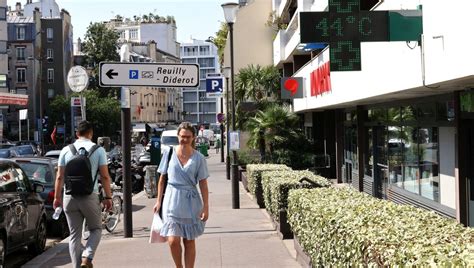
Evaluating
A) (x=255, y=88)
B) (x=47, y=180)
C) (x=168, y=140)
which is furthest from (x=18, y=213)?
(x=168, y=140)

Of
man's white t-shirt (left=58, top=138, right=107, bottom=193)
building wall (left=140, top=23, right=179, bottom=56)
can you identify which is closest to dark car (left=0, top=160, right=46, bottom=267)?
man's white t-shirt (left=58, top=138, right=107, bottom=193)

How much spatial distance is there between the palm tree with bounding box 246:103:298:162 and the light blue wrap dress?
1803cm

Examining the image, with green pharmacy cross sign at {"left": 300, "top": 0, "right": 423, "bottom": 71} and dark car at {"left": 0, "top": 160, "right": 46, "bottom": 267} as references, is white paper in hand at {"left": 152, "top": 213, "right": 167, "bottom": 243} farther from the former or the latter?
green pharmacy cross sign at {"left": 300, "top": 0, "right": 423, "bottom": 71}

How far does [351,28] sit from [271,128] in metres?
16.1

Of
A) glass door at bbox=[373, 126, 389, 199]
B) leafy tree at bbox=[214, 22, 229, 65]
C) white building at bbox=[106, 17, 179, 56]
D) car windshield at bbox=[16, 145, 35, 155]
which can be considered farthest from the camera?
white building at bbox=[106, 17, 179, 56]

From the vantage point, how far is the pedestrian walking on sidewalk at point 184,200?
6.29 metres

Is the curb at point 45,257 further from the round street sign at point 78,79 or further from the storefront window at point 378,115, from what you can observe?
the storefront window at point 378,115

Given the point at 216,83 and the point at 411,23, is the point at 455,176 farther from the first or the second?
the point at 216,83

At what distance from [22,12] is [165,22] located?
31.1 metres

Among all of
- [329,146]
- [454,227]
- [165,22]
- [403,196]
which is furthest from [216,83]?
[165,22]

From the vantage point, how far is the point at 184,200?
20.6 ft

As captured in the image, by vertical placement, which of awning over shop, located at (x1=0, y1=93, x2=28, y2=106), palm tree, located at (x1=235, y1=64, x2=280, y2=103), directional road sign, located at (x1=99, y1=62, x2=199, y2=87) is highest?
awning over shop, located at (x1=0, y1=93, x2=28, y2=106)

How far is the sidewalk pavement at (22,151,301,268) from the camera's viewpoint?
7766 millimetres

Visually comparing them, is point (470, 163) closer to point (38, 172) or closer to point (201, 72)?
point (38, 172)
